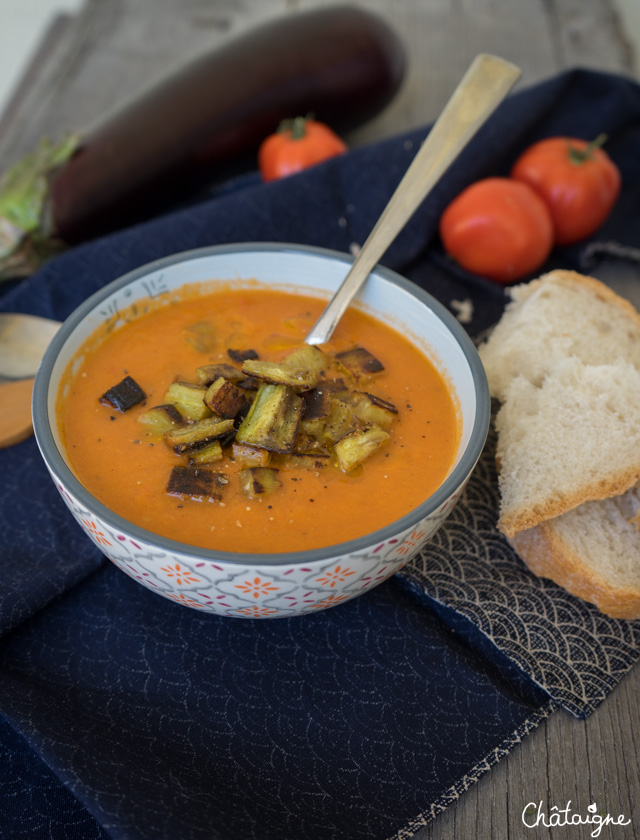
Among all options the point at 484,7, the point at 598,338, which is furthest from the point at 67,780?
the point at 484,7

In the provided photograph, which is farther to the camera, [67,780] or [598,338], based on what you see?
[598,338]

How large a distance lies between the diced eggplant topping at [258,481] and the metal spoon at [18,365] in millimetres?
853

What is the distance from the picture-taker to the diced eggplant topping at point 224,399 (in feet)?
5.77

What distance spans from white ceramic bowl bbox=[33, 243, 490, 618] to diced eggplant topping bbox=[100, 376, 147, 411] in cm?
13

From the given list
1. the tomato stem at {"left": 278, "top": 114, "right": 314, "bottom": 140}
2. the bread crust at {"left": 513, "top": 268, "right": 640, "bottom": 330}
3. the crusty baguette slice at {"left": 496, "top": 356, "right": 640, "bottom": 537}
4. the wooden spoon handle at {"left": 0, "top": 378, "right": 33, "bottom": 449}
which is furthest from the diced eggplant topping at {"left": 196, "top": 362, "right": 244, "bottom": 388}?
the tomato stem at {"left": 278, "top": 114, "right": 314, "bottom": 140}

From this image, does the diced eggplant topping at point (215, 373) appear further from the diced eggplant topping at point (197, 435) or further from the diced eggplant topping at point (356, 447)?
the diced eggplant topping at point (356, 447)

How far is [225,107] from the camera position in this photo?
3121 millimetres

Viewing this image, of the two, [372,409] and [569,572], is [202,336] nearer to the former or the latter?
[372,409]

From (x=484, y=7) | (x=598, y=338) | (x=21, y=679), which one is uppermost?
(x=484, y=7)

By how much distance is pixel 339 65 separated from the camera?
327 cm

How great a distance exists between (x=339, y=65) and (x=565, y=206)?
123 centimetres

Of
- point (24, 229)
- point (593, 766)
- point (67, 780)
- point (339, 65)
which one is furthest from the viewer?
point (339, 65)

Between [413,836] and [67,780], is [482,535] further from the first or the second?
[67,780]

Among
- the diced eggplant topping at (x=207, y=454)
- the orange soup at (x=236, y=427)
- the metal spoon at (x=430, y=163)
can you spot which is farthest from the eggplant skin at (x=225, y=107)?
the diced eggplant topping at (x=207, y=454)
